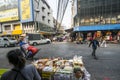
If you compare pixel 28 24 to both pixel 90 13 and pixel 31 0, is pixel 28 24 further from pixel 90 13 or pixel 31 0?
pixel 90 13

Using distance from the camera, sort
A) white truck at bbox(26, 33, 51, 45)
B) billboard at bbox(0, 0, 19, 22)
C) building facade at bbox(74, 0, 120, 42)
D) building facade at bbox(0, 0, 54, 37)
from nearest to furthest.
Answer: white truck at bbox(26, 33, 51, 45), building facade at bbox(74, 0, 120, 42), building facade at bbox(0, 0, 54, 37), billboard at bbox(0, 0, 19, 22)

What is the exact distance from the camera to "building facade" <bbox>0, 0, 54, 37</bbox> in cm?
5084

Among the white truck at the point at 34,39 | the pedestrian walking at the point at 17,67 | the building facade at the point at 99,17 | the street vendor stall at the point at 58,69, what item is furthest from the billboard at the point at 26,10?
the pedestrian walking at the point at 17,67

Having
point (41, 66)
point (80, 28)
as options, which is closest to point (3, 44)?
point (80, 28)

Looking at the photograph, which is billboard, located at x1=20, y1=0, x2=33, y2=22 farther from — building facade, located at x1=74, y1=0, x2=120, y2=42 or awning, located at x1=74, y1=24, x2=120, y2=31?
awning, located at x1=74, y1=24, x2=120, y2=31

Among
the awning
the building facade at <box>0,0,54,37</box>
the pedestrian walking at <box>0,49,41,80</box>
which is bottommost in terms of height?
the pedestrian walking at <box>0,49,41,80</box>

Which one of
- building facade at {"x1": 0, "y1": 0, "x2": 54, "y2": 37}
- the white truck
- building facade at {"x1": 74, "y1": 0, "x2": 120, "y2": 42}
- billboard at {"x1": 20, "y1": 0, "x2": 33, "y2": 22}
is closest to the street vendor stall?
the white truck

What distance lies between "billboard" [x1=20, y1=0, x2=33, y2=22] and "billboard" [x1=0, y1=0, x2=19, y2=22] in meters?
1.99

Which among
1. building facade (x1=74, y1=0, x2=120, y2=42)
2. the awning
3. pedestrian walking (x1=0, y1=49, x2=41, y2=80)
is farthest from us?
building facade (x1=74, y1=0, x2=120, y2=42)

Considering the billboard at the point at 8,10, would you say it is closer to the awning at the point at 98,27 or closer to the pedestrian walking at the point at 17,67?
the awning at the point at 98,27

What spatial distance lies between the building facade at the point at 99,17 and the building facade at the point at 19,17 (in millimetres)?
11679

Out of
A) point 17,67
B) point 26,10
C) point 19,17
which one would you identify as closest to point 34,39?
point 26,10

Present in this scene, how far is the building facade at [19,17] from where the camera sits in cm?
5084

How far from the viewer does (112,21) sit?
4147cm
